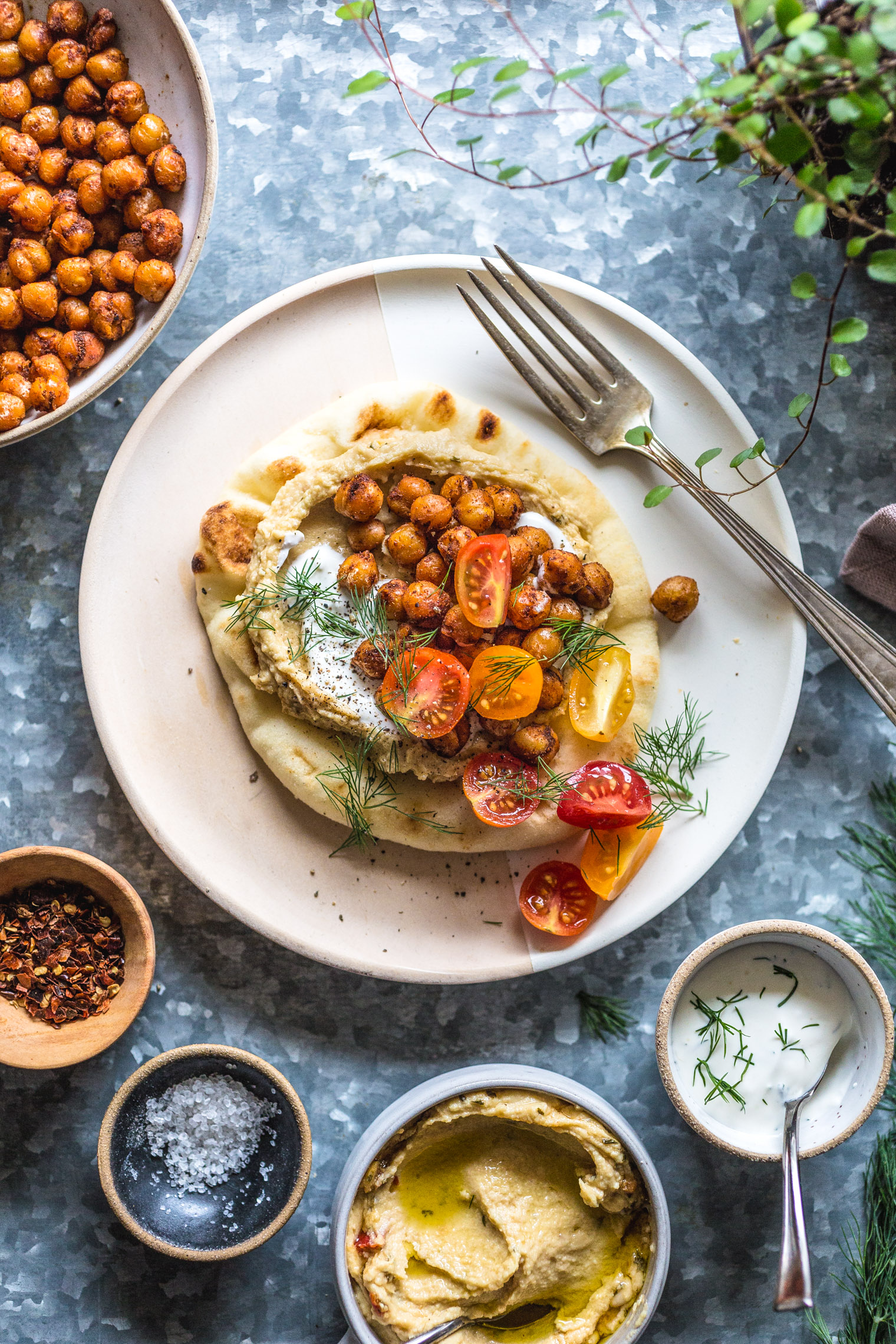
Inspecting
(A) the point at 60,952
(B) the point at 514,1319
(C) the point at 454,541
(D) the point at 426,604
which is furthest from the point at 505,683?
(B) the point at 514,1319

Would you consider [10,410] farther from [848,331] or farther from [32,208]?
[848,331]

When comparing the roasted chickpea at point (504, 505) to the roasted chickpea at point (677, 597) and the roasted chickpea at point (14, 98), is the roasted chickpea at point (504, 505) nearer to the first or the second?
the roasted chickpea at point (677, 597)

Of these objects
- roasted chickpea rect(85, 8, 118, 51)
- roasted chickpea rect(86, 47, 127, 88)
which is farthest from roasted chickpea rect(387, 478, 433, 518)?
roasted chickpea rect(85, 8, 118, 51)

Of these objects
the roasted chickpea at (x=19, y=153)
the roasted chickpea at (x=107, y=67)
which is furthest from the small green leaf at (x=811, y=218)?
the roasted chickpea at (x=19, y=153)

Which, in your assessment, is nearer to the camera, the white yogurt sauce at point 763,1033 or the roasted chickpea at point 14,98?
the roasted chickpea at point 14,98

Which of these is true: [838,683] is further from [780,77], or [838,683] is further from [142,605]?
[142,605]

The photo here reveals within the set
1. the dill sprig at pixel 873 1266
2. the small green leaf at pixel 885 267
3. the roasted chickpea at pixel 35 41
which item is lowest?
the dill sprig at pixel 873 1266
